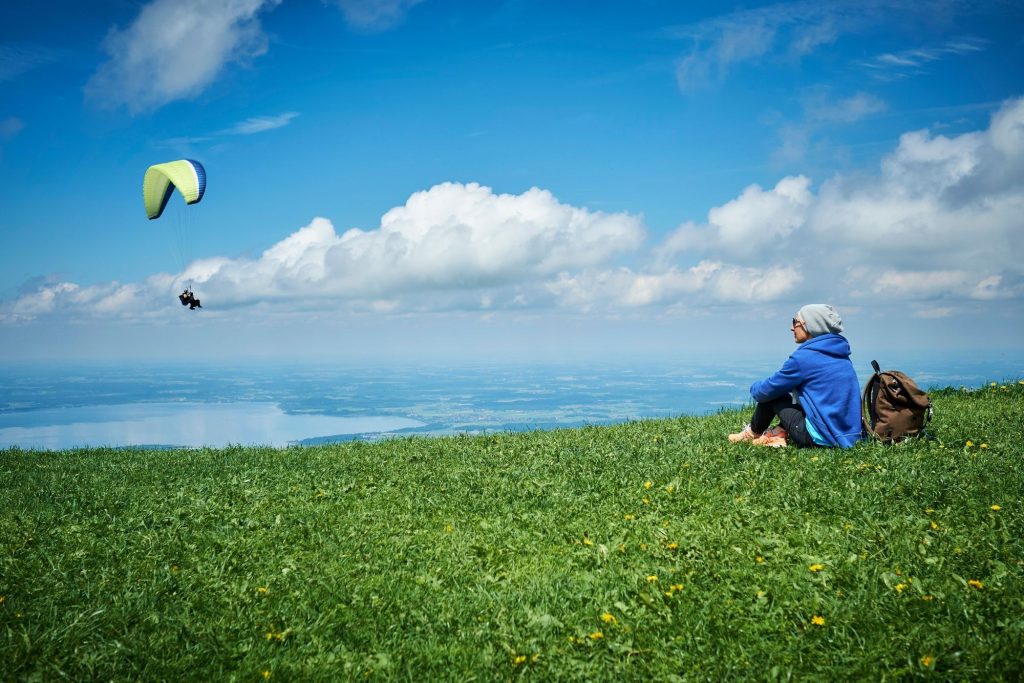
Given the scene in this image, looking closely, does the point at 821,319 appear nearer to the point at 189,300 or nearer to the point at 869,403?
the point at 869,403

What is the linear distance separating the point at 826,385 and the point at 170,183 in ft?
86.4

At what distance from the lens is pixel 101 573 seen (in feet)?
24.9

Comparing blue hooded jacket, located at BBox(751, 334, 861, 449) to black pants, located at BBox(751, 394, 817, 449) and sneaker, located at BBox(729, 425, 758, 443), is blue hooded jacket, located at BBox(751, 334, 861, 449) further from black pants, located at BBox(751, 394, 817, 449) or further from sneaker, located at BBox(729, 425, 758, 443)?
sneaker, located at BBox(729, 425, 758, 443)

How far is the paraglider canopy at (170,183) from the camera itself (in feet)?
80.9

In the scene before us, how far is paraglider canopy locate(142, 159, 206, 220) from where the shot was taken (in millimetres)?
24656

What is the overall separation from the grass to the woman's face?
2085 millimetres

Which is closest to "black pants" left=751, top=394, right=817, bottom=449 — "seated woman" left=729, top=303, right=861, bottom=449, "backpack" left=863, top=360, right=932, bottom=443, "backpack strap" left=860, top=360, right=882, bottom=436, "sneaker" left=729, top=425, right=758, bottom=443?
"seated woman" left=729, top=303, right=861, bottom=449

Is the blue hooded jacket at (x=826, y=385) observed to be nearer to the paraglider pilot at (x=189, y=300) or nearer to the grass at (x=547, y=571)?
the grass at (x=547, y=571)

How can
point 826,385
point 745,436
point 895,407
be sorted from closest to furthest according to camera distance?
point 826,385, point 895,407, point 745,436

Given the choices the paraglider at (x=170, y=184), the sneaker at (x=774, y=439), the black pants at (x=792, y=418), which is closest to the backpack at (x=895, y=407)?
the black pants at (x=792, y=418)

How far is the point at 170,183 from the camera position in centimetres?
2680

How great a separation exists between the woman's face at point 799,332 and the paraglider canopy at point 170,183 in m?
21.9

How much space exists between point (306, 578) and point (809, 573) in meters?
5.64

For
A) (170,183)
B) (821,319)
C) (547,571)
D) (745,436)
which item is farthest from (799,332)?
(170,183)
